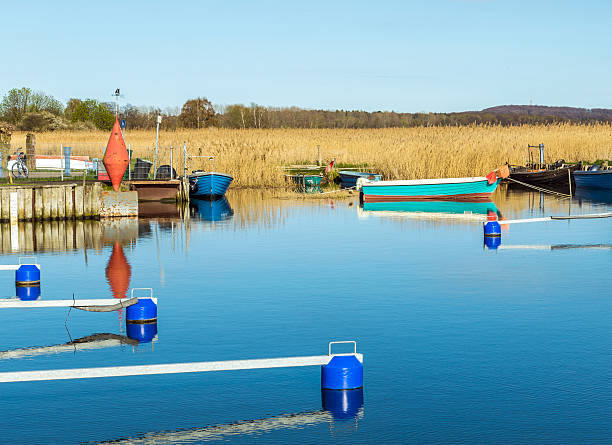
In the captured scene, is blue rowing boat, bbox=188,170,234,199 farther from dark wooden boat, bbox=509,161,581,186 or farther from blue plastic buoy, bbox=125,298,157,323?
blue plastic buoy, bbox=125,298,157,323

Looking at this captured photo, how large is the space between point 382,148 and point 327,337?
41.2 meters

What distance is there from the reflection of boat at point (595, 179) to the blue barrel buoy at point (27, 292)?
3397 cm

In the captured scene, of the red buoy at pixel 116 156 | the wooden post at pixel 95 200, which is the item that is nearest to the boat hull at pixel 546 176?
the red buoy at pixel 116 156

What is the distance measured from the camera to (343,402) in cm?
955

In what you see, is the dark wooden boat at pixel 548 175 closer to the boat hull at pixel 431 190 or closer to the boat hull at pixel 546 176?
the boat hull at pixel 546 176

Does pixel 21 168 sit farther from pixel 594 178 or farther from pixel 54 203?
pixel 594 178

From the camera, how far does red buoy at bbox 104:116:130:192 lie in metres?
30.0

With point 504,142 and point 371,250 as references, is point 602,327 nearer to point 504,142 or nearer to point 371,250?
point 371,250

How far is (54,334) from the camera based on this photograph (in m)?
12.8

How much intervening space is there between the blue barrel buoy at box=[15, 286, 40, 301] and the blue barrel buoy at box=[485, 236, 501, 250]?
11.5 meters

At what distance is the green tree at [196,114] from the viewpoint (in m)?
95.2

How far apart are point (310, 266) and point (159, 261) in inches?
144

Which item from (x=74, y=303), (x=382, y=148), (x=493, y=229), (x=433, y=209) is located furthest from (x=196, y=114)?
(x=74, y=303)

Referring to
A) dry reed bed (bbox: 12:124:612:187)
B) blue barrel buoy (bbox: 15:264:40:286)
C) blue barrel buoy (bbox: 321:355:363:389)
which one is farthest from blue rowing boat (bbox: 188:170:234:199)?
blue barrel buoy (bbox: 321:355:363:389)
